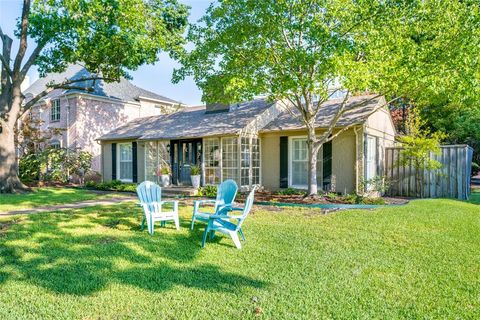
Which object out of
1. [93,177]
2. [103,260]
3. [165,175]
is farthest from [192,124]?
[103,260]

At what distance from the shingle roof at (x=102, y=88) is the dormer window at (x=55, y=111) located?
2.10 ft

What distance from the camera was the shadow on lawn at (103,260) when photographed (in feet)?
12.7

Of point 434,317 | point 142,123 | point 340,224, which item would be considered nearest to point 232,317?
point 434,317

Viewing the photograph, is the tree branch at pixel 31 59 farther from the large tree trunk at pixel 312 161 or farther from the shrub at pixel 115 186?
the large tree trunk at pixel 312 161

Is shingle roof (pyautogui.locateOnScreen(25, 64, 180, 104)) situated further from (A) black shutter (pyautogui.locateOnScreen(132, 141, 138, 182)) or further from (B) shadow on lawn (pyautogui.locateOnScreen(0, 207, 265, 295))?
(B) shadow on lawn (pyautogui.locateOnScreen(0, 207, 265, 295))

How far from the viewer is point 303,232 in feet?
20.5

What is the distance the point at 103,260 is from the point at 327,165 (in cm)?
907

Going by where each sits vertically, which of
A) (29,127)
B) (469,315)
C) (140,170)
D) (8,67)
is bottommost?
(469,315)

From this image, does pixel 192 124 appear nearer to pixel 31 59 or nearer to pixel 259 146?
pixel 259 146

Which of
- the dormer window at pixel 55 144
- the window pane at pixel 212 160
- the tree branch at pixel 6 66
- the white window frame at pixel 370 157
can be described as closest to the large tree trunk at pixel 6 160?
the tree branch at pixel 6 66

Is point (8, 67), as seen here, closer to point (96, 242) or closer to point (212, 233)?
point (96, 242)

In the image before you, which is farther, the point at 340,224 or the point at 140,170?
the point at 140,170

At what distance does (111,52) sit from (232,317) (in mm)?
12845

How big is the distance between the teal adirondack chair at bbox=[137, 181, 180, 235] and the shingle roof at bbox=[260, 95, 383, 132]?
21.7ft
